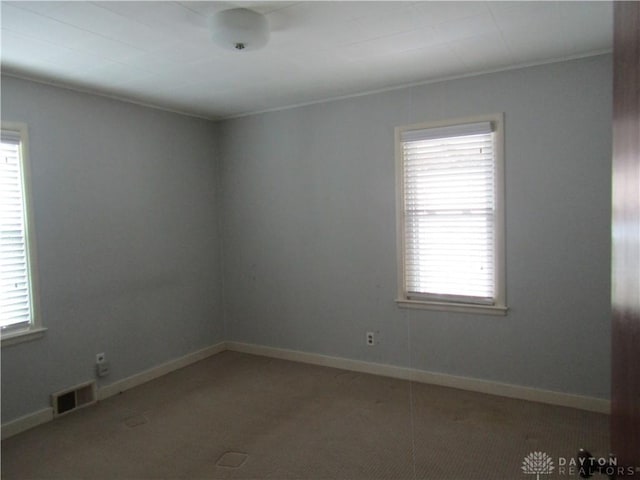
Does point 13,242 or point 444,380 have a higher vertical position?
point 13,242

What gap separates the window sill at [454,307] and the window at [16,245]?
9.52 feet

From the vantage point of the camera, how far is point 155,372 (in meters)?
4.04

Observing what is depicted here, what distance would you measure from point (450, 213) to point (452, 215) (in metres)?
0.02

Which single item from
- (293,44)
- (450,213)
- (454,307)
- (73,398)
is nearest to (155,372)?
(73,398)

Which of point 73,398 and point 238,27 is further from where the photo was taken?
point 73,398

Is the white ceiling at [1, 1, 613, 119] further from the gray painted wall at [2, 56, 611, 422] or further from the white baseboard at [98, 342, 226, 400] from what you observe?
the white baseboard at [98, 342, 226, 400]

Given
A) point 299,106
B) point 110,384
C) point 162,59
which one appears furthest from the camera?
point 299,106

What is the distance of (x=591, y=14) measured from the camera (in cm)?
233

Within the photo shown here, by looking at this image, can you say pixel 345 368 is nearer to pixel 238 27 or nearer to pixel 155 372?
pixel 155 372

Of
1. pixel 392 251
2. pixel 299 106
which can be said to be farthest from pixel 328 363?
pixel 299 106

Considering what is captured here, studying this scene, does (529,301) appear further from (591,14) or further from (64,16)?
(64,16)

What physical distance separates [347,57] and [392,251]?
5.48 feet

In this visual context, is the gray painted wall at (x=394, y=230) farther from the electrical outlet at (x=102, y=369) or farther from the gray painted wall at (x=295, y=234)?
the electrical outlet at (x=102, y=369)

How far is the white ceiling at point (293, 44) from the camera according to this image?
2.20m
